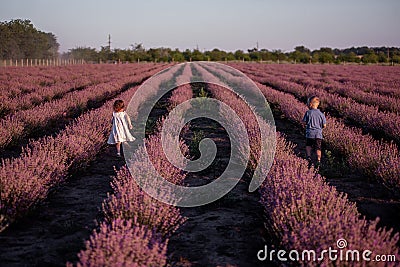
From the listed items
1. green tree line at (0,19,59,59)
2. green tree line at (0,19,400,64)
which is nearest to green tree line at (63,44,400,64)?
green tree line at (0,19,400,64)

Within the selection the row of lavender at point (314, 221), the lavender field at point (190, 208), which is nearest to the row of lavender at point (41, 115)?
the lavender field at point (190, 208)

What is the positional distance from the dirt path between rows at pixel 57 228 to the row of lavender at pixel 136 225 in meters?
0.23

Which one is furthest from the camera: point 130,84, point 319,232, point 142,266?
point 130,84

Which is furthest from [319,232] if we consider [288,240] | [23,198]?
[23,198]

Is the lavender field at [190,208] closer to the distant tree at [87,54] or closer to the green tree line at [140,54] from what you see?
the green tree line at [140,54]

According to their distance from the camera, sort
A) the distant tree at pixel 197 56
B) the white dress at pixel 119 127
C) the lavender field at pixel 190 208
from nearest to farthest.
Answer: the lavender field at pixel 190 208, the white dress at pixel 119 127, the distant tree at pixel 197 56

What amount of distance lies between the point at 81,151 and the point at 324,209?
3877mm

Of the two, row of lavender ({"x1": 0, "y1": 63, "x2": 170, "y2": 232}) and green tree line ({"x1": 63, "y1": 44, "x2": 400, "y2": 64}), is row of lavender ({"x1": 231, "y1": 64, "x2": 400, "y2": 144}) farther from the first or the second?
green tree line ({"x1": 63, "y1": 44, "x2": 400, "y2": 64})

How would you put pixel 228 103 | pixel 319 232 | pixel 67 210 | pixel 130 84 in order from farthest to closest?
1. pixel 130 84
2. pixel 228 103
3. pixel 67 210
4. pixel 319 232

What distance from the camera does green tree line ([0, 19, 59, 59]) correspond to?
6053 cm

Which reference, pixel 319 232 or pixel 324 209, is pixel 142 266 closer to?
pixel 319 232

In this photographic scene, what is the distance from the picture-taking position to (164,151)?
611 centimetres

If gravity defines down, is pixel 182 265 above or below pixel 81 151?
below

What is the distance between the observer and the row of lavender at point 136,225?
297 centimetres
